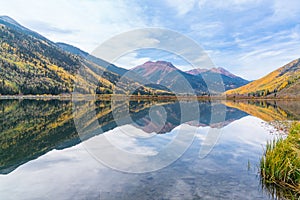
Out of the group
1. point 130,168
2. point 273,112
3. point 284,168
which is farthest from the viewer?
point 273,112

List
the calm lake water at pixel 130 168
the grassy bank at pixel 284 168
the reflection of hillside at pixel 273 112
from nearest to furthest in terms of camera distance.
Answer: the calm lake water at pixel 130 168 < the grassy bank at pixel 284 168 < the reflection of hillside at pixel 273 112

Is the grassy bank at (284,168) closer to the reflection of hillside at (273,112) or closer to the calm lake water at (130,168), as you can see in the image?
the calm lake water at (130,168)

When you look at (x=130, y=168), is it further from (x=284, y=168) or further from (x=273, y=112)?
(x=273, y=112)

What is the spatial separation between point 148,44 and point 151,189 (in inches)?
872

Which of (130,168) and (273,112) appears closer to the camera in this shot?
(130,168)

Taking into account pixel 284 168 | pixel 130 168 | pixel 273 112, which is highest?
pixel 284 168

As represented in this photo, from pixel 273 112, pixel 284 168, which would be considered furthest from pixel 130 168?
pixel 273 112

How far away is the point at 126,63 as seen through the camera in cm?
3036

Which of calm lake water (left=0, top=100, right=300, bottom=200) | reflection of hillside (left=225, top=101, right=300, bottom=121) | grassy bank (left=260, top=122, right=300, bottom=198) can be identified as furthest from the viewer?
reflection of hillside (left=225, top=101, right=300, bottom=121)

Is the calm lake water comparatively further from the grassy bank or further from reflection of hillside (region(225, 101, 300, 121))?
reflection of hillside (region(225, 101, 300, 121))

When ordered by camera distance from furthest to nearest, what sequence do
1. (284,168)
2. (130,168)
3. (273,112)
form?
(273,112) < (130,168) < (284,168)

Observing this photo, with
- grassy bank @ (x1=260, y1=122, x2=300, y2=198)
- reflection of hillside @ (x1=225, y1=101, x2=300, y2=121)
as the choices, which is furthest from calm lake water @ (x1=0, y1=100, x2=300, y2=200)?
reflection of hillside @ (x1=225, y1=101, x2=300, y2=121)

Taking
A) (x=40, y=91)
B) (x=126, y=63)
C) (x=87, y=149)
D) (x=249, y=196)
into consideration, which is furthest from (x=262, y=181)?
(x=40, y=91)

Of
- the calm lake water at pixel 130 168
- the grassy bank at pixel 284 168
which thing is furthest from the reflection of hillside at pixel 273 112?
the grassy bank at pixel 284 168
